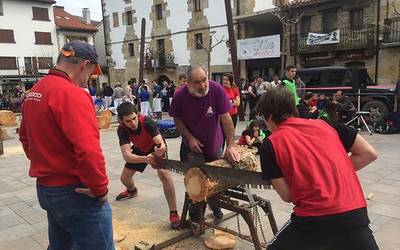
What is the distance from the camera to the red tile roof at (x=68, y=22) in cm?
4506

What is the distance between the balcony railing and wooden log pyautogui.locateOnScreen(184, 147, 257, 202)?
17.5 metres

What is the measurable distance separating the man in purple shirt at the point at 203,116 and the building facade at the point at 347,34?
1696cm

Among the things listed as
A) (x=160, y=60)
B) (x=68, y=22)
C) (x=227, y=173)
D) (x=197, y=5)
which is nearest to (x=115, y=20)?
(x=160, y=60)

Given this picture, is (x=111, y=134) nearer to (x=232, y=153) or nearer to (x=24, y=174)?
(x=24, y=174)

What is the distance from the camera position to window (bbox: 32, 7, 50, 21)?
42844mm

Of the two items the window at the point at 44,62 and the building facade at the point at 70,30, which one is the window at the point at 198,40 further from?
the window at the point at 44,62

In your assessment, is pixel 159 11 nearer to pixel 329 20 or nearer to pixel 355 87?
pixel 329 20

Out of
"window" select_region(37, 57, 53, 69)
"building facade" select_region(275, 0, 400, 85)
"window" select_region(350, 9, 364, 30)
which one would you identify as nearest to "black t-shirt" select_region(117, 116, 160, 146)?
"building facade" select_region(275, 0, 400, 85)

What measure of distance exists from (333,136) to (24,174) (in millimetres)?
6920

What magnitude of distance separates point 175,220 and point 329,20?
19373mm

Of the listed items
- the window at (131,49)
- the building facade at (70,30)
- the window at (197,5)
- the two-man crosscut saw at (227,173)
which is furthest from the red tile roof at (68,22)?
the two-man crosscut saw at (227,173)

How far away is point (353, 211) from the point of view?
7.04 ft

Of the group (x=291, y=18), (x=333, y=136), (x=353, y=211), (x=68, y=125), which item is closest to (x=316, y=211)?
(x=353, y=211)

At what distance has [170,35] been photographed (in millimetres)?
30359
